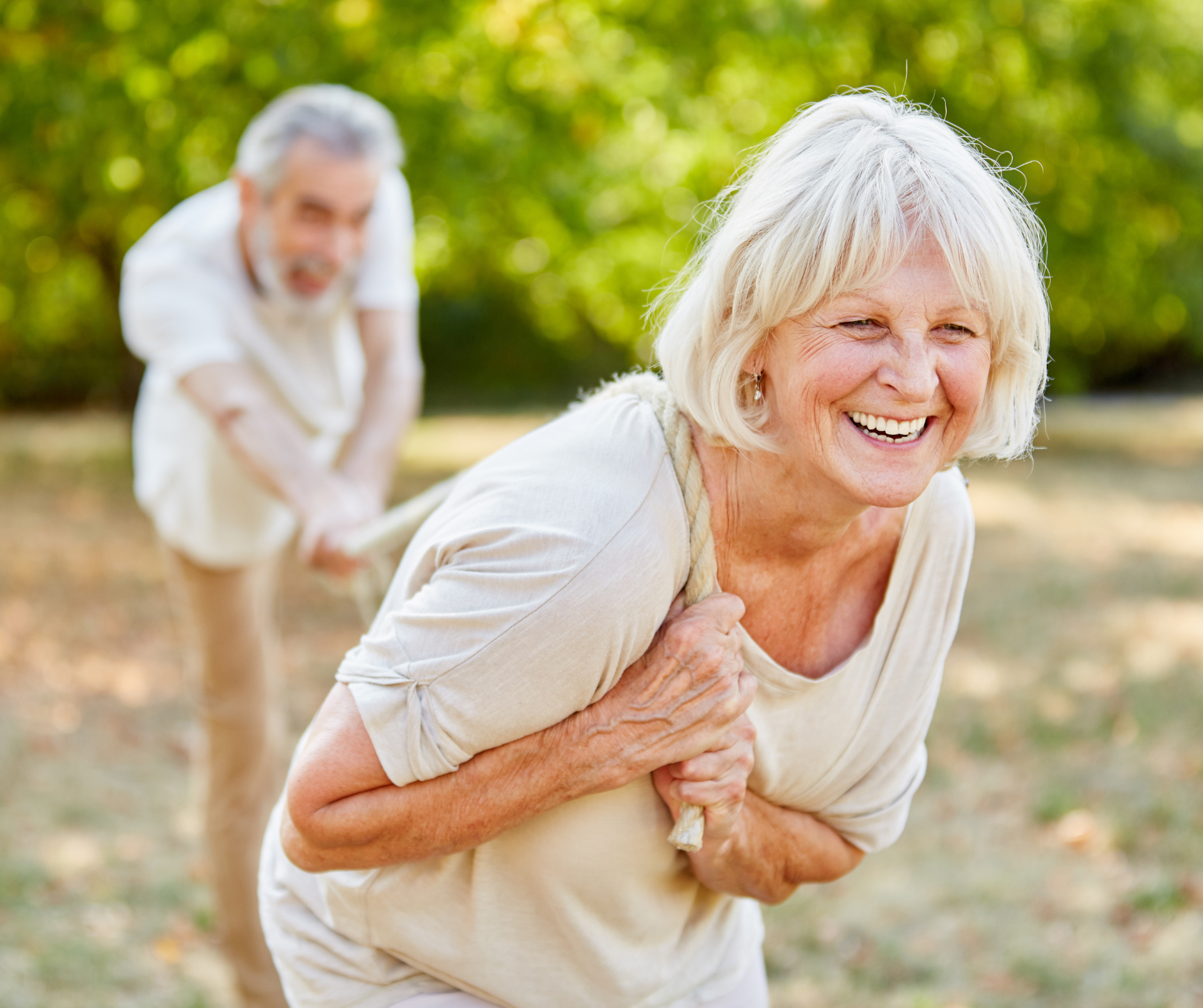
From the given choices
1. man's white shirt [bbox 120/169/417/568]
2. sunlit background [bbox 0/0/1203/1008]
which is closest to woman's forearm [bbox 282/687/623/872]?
sunlit background [bbox 0/0/1203/1008]

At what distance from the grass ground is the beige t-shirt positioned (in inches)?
73.8

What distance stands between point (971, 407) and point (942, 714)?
4498 millimetres

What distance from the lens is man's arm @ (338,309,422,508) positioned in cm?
358

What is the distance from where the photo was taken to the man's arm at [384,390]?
11.7 ft

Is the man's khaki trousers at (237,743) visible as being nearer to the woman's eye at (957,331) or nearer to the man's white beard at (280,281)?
the man's white beard at (280,281)

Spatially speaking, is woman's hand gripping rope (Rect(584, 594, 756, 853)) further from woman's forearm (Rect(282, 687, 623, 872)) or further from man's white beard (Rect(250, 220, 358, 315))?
man's white beard (Rect(250, 220, 358, 315))

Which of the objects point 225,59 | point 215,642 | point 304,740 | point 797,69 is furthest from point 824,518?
point 797,69

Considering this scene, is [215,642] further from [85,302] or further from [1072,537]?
[85,302]

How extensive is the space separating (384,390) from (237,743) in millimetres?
1087

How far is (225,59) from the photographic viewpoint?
24.8 ft

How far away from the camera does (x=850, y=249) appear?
159 centimetres

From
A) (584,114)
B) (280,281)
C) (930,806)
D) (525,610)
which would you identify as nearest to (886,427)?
(525,610)

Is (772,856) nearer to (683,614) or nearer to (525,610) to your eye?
(683,614)

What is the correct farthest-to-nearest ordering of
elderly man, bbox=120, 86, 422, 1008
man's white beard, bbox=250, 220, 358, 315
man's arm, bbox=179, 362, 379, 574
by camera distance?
man's white beard, bbox=250, 220, 358, 315, elderly man, bbox=120, 86, 422, 1008, man's arm, bbox=179, 362, 379, 574
